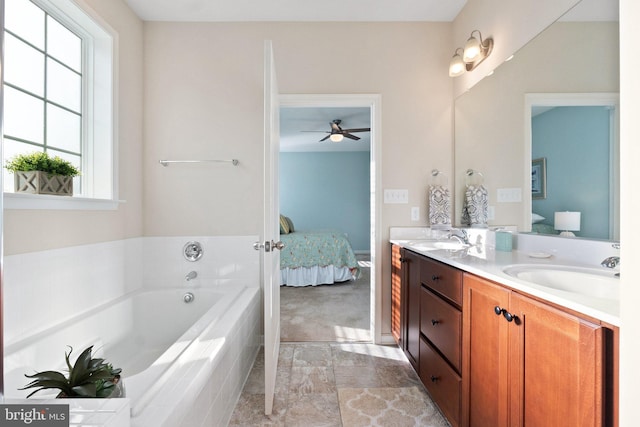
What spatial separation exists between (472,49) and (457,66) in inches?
6.1

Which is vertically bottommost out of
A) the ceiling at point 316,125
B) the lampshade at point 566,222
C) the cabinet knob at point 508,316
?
the cabinet knob at point 508,316

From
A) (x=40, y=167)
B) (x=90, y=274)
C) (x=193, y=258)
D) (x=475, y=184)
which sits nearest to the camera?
(x=40, y=167)

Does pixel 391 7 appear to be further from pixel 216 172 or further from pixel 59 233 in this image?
pixel 59 233

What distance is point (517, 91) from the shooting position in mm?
1651

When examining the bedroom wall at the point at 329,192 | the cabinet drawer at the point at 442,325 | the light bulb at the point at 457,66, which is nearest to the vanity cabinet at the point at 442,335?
the cabinet drawer at the point at 442,325

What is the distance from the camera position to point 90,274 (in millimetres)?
1751

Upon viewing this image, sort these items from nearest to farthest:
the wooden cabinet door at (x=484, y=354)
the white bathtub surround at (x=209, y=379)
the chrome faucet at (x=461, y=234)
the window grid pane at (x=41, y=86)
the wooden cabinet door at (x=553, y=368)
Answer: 1. the wooden cabinet door at (x=553, y=368)
2. the white bathtub surround at (x=209, y=379)
3. the wooden cabinet door at (x=484, y=354)
4. the window grid pane at (x=41, y=86)
5. the chrome faucet at (x=461, y=234)

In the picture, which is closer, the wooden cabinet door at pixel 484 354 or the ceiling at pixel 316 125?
the wooden cabinet door at pixel 484 354

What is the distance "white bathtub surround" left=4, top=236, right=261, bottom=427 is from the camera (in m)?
1.07

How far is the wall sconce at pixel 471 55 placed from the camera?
192 cm

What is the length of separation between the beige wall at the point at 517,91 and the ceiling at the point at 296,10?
0.71m

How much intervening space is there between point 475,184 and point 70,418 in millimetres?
2344

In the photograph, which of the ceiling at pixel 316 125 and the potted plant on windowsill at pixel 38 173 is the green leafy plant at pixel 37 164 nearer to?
the potted plant on windowsill at pixel 38 173
